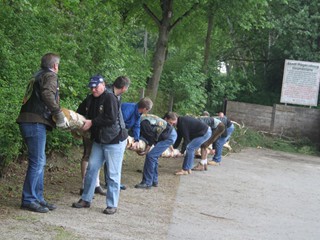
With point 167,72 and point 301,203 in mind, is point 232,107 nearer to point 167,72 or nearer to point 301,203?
point 167,72

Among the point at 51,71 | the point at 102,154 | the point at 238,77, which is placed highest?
the point at 238,77

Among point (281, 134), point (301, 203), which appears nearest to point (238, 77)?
point (281, 134)

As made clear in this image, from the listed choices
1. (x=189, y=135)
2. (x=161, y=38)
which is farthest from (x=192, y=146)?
(x=161, y=38)

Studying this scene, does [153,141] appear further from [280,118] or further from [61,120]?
[280,118]

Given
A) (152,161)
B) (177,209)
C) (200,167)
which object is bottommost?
(177,209)

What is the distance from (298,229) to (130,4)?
15266mm

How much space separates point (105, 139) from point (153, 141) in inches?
112

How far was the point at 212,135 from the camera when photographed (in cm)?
1338

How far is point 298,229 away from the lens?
8297 mm

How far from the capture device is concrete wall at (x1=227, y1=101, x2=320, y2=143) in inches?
963

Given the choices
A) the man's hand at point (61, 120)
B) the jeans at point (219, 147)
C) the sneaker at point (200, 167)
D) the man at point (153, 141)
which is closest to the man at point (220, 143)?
the jeans at point (219, 147)

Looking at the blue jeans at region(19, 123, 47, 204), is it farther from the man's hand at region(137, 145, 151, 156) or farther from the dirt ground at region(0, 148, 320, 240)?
the man's hand at region(137, 145, 151, 156)

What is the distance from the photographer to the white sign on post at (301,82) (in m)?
24.8

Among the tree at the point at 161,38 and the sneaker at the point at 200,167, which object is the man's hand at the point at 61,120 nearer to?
the sneaker at the point at 200,167
